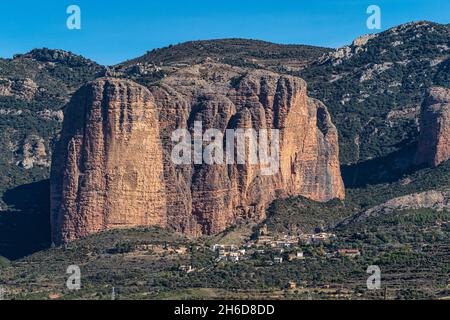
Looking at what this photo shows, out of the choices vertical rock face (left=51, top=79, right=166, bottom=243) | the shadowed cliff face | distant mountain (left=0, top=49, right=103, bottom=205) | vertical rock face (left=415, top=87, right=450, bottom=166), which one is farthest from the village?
distant mountain (left=0, top=49, right=103, bottom=205)

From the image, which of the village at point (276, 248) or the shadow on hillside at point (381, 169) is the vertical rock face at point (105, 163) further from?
the shadow on hillside at point (381, 169)

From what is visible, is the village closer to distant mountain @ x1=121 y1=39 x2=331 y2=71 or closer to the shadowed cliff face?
the shadowed cliff face

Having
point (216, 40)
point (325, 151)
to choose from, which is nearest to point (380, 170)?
point (325, 151)

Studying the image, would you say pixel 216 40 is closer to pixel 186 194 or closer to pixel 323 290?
pixel 186 194

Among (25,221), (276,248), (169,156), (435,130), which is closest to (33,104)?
(25,221)

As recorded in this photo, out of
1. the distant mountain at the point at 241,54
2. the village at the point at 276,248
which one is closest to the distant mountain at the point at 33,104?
the distant mountain at the point at 241,54

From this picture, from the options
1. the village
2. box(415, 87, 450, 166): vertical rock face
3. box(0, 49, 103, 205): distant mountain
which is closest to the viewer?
the village

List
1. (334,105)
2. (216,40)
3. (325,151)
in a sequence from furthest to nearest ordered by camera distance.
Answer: (216,40)
(334,105)
(325,151)
